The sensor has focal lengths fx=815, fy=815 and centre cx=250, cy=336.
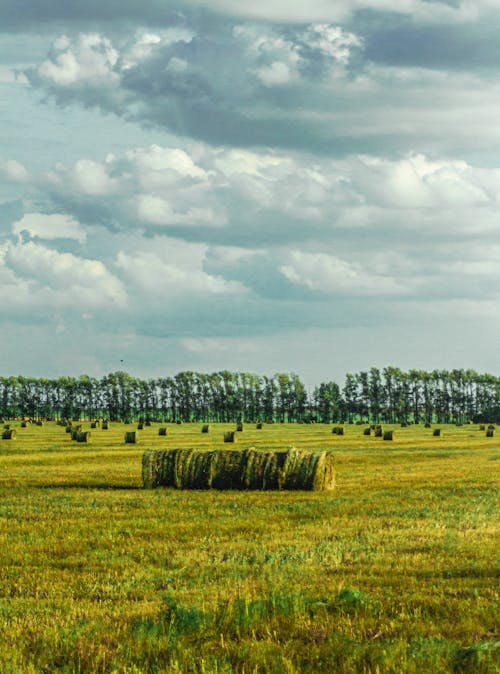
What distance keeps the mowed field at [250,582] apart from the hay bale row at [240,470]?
50.8 inches

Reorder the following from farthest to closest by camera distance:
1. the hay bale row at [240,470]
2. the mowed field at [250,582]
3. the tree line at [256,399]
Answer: the tree line at [256,399] < the hay bale row at [240,470] < the mowed field at [250,582]

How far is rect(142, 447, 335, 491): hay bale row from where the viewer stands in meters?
23.0

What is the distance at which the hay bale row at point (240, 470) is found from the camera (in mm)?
22969

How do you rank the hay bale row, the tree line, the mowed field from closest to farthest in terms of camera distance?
1. the mowed field
2. the hay bale row
3. the tree line

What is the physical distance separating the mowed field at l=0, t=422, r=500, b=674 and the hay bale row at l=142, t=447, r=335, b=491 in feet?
4.23

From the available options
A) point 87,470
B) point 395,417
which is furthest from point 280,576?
point 395,417

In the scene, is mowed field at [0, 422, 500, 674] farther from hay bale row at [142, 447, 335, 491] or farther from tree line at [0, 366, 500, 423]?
tree line at [0, 366, 500, 423]

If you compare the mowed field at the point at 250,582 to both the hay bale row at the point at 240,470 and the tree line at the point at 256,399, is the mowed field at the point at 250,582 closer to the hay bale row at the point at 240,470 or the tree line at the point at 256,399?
the hay bale row at the point at 240,470

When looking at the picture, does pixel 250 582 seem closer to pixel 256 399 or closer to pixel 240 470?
pixel 240 470

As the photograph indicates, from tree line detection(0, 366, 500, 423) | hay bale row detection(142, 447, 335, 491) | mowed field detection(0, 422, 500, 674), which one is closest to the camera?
mowed field detection(0, 422, 500, 674)

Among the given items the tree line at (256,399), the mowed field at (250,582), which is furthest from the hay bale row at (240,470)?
the tree line at (256,399)

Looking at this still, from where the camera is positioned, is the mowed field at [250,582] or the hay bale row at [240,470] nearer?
the mowed field at [250,582]

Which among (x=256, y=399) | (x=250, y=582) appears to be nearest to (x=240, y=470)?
(x=250, y=582)

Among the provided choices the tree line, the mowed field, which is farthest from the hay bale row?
the tree line
